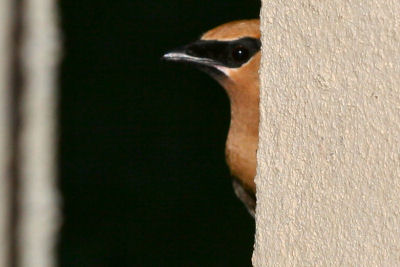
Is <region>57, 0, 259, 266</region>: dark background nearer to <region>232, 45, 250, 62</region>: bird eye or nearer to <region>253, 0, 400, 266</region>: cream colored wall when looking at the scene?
<region>232, 45, 250, 62</region>: bird eye

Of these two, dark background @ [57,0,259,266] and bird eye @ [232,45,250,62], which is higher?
bird eye @ [232,45,250,62]

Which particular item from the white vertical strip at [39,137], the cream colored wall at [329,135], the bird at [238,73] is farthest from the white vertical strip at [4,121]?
the cream colored wall at [329,135]

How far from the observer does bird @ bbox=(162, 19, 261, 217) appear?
3.89 metres

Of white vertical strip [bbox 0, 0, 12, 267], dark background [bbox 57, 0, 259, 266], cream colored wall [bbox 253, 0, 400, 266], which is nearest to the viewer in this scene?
cream colored wall [bbox 253, 0, 400, 266]

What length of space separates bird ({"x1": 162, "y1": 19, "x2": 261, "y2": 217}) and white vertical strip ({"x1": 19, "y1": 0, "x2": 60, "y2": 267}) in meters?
1.30

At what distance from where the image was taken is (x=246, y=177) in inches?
155

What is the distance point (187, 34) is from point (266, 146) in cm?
352

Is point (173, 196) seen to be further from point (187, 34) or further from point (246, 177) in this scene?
point (246, 177)

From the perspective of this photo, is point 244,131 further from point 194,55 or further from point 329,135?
point 329,135

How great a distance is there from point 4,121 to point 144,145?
78 cm

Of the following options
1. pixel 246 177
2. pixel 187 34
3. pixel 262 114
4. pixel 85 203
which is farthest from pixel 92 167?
pixel 262 114

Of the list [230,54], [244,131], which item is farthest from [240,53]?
[244,131]

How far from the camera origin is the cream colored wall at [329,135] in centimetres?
154

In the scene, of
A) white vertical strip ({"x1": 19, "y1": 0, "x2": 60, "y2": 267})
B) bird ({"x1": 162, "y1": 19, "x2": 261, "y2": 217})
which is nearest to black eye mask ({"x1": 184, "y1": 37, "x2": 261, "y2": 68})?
bird ({"x1": 162, "y1": 19, "x2": 261, "y2": 217})
